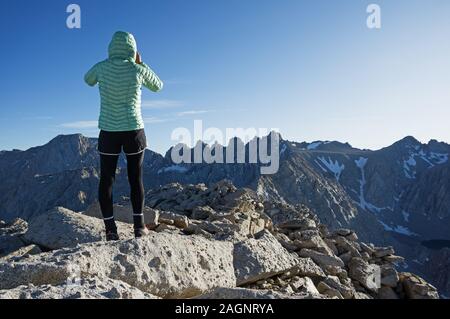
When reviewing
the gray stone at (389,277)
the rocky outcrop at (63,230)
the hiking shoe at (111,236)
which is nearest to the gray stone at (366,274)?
the gray stone at (389,277)

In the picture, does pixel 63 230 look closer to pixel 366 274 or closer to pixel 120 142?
pixel 120 142

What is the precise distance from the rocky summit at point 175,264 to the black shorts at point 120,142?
1334 millimetres

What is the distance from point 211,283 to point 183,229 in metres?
3.54

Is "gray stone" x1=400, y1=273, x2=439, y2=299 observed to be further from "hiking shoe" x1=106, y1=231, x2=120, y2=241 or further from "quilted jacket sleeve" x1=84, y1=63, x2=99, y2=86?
"quilted jacket sleeve" x1=84, y1=63, x2=99, y2=86

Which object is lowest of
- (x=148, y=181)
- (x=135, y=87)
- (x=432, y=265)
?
(x=432, y=265)

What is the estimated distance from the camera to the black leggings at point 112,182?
6281 mm

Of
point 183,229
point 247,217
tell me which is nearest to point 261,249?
point 183,229

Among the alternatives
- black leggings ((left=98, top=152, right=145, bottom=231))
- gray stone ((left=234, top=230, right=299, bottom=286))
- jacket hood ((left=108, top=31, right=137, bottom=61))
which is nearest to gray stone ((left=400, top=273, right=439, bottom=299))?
gray stone ((left=234, top=230, right=299, bottom=286))

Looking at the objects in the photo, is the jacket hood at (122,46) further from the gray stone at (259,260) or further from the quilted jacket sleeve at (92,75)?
the gray stone at (259,260)

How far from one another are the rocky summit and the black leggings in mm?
488

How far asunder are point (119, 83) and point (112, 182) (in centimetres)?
156
